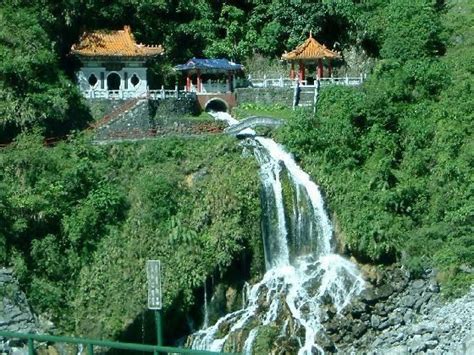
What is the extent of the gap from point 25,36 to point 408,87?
11.6 metres

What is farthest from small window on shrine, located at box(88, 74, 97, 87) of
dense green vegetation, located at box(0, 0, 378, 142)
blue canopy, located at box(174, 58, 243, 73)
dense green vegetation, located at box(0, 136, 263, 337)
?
dense green vegetation, located at box(0, 136, 263, 337)

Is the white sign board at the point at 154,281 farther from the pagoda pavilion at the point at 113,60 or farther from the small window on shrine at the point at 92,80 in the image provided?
the small window on shrine at the point at 92,80

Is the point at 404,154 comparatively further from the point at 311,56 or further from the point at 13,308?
the point at 13,308

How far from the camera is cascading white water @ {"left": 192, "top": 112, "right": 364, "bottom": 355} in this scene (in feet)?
83.9

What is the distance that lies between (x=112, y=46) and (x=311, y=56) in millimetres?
6783

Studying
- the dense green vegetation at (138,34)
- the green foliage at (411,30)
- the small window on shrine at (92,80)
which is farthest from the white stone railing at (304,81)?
the small window on shrine at (92,80)

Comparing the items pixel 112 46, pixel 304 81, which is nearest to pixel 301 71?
pixel 304 81

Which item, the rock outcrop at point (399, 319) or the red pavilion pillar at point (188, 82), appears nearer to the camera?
the rock outcrop at point (399, 319)

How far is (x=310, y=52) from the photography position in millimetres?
35969

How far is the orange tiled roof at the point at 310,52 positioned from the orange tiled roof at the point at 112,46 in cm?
453

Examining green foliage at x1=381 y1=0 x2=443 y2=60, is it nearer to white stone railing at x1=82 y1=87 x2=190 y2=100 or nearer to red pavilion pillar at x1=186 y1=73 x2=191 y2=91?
red pavilion pillar at x1=186 y1=73 x2=191 y2=91

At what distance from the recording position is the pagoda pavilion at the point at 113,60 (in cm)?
3422

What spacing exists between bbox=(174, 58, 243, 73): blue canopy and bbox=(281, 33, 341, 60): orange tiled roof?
6.02 ft

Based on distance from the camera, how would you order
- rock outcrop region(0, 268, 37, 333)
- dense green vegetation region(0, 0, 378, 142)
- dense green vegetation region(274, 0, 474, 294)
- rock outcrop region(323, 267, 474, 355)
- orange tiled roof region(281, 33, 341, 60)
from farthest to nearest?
orange tiled roof region(281, 33, 341, 60)
dense green vegetation region(0, 0, 378, 142)
dense green vegetation region(274, 0, 474, 294)
rock outcrop region(0, 268, 37, 333)
rock outcrop region(323, 267, 474, 355)
